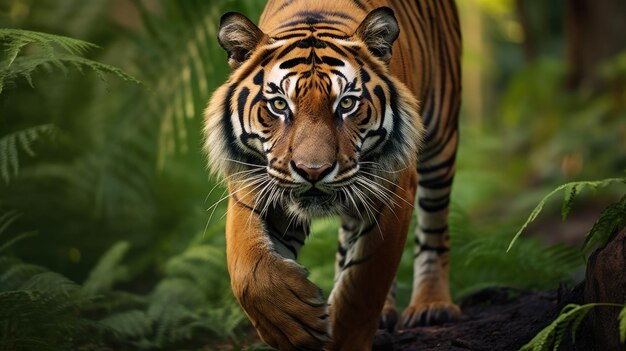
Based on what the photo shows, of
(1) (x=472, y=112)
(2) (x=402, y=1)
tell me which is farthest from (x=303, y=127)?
(1) (x=472, y=112)

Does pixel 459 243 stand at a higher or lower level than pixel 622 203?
lower

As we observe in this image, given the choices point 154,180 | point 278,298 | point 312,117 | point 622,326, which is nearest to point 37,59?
point 312,117

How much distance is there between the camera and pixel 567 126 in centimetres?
1200

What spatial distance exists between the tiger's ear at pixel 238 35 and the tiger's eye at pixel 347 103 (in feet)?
1.71

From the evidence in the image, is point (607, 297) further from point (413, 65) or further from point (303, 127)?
point (413, 65)

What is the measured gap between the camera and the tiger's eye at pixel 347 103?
392cm

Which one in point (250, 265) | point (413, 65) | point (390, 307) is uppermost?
point (413, 65)

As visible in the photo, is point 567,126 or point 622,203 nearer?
point 622,203

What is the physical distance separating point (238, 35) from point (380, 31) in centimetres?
64

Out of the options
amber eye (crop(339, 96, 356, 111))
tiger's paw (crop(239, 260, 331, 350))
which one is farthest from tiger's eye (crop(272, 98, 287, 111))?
tiger's paw (crop(239, 260, 331, 350))

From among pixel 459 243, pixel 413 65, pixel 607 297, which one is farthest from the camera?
pixel 459 243

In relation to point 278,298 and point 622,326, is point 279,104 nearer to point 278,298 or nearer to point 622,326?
point 278,298

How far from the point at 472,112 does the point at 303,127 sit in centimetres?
1817

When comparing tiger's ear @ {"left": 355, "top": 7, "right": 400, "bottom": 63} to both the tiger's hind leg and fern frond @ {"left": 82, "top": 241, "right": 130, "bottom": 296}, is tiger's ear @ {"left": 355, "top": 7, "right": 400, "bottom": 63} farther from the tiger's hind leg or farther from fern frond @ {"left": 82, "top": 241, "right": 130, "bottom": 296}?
fern frond @ {"left": 82, "top": 241, "right": 130, "bottom": 296}
